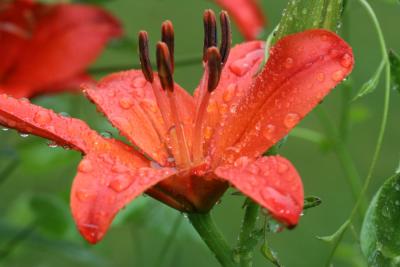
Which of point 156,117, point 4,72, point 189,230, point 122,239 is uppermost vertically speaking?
point 156,117

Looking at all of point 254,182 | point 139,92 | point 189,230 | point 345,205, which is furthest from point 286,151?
point 254,182

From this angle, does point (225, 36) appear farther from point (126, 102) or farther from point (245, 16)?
point (245, 16)

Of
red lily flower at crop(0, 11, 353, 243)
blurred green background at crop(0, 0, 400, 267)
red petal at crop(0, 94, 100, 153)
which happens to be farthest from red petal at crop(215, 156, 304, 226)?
blurred green background at crop(0, 0, 400, 267)

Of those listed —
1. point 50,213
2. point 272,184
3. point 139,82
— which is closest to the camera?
point 272,184

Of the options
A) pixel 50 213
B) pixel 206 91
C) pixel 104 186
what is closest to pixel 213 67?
pixel 206 91

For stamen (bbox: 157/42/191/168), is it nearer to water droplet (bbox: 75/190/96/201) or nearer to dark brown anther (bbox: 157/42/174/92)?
dark brown anther (bbox: 157/42/174/92)

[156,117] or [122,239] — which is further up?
[156,117]

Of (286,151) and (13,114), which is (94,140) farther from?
(286,151)
